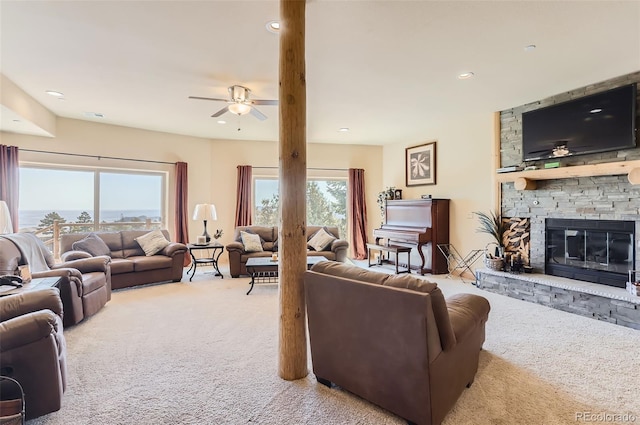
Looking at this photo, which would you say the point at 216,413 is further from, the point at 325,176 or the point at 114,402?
the point at 325,176

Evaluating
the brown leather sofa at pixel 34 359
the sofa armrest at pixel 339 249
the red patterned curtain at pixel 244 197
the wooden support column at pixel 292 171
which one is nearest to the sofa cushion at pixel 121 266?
the red patterned curtain at pixel 244 197

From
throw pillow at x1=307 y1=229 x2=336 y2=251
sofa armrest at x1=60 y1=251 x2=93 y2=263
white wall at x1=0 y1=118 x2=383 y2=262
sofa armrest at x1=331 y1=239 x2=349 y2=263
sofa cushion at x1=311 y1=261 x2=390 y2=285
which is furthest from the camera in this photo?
throw pillow at x1=307 y1=229 x2=336 y2=251

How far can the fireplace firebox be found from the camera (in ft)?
11.8

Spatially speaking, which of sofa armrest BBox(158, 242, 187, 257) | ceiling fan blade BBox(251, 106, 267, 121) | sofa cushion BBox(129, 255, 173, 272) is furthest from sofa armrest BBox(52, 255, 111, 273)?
ceiling fan blade BBox(251, 106, 267, 121)

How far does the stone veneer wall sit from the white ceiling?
0.23 metres

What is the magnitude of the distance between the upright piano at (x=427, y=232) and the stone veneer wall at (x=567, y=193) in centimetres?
107

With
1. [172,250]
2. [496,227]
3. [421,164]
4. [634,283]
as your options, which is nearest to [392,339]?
[634,283]

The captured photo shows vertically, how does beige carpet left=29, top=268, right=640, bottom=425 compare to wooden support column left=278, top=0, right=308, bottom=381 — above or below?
below

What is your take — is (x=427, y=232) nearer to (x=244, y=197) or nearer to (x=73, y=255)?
(x=244, y=197)

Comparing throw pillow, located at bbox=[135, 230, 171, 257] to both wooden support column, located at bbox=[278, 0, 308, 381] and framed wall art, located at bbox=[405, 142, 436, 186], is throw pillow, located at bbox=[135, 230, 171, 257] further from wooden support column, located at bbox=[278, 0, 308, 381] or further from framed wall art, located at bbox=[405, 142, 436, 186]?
framed wall art, located at bbox=[405, 142, 436, 186]

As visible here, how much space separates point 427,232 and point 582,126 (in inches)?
102

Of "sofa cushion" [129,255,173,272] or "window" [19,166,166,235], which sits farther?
"window" [19,166,166,235]

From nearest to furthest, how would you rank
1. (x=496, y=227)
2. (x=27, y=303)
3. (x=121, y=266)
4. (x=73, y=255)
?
(x=27, y=303), (x=73, y=255), (x=121, y=266), (x=496, y=227)

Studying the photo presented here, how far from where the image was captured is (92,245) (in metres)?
4.62
